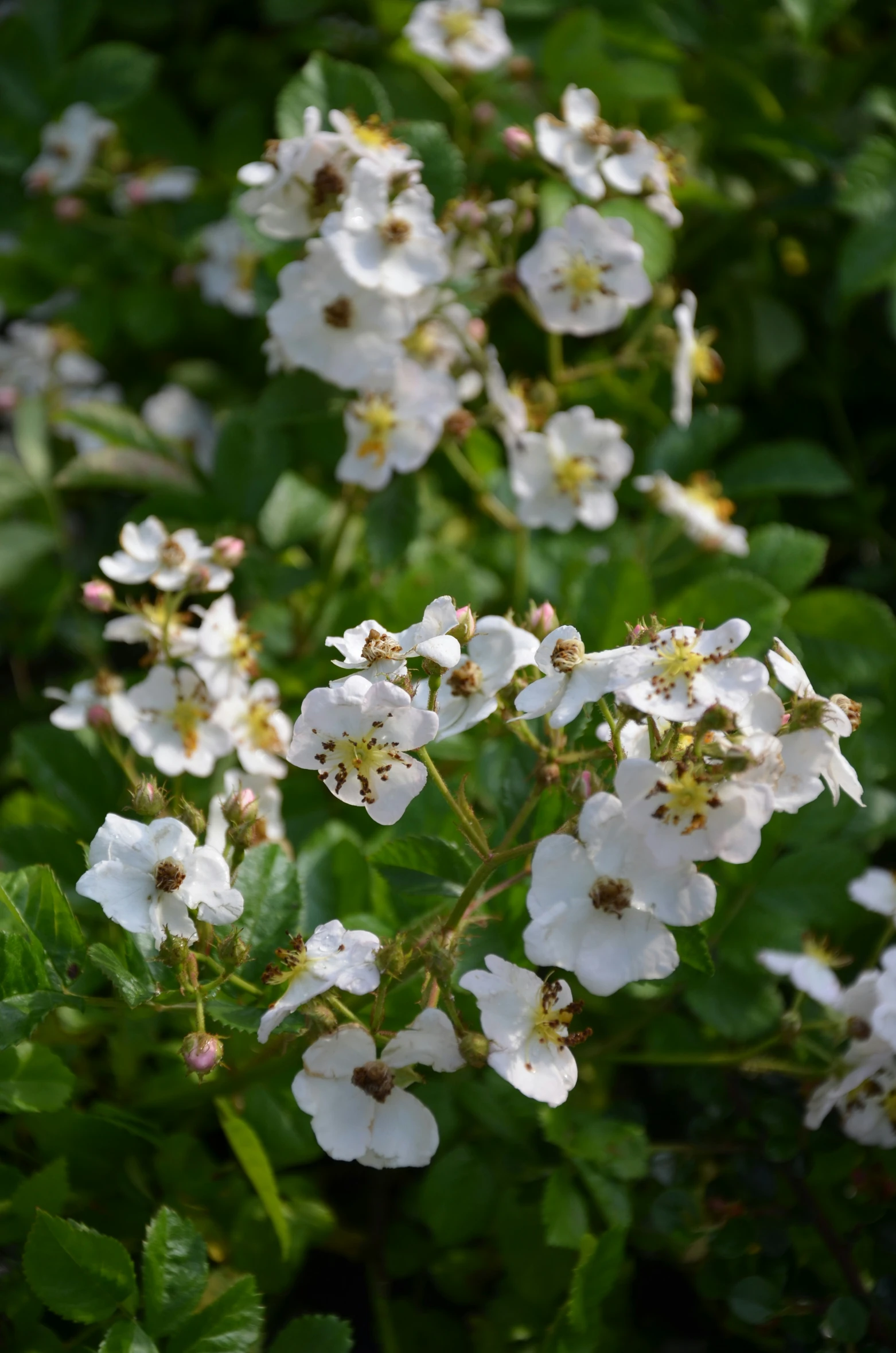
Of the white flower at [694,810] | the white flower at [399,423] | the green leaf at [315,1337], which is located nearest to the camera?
the white flower at [694,810]

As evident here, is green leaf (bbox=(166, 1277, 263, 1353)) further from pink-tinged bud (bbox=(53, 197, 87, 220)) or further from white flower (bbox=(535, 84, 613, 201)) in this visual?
pink-tinged bud (bbox=(53, 197, 87, 220))

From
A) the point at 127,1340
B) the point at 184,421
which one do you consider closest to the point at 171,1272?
the point at 127,1340

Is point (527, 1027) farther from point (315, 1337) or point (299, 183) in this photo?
point (299, 183)

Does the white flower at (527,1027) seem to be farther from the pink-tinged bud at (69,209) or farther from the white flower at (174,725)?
the pink-tinged bud at (69,209)

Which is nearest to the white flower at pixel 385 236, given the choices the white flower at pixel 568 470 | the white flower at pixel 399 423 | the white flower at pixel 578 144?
the white flower at pixel 399 423

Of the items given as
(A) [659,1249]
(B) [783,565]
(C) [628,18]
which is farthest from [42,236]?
(A) [659,1249]

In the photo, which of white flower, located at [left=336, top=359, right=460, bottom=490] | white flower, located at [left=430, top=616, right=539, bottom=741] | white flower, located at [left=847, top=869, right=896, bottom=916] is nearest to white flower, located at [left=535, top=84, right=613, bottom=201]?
white flower, located at [left=336, top=359, right=460, bottom=490]
